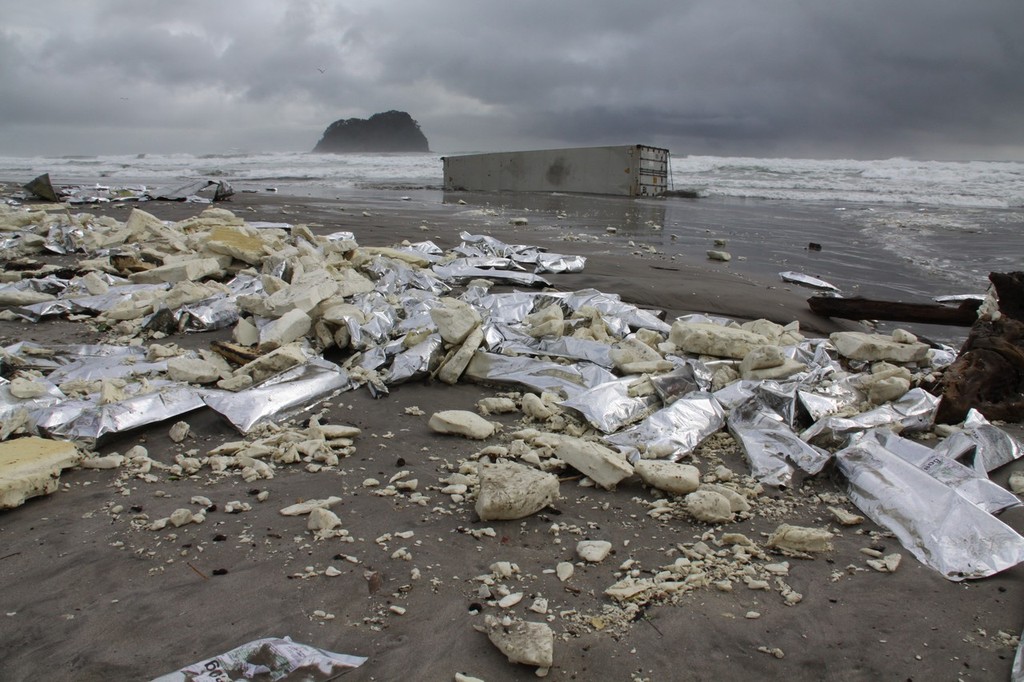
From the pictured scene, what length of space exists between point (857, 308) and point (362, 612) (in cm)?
460

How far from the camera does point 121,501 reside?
7.45 feet

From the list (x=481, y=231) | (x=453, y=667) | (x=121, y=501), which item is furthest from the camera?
(x=481, y=231)

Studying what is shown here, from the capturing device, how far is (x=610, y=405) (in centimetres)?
308

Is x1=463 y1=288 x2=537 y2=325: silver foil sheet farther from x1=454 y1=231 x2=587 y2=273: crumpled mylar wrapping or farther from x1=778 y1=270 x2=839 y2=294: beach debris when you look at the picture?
x1=778 y1=270 x2=839 y2=294: beach debris

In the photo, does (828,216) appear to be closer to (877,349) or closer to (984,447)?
(877,349)

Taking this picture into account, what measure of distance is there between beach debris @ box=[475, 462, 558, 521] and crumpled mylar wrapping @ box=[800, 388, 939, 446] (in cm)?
135

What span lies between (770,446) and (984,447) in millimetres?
870

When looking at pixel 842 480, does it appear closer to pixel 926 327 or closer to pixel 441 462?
pixel 441 462

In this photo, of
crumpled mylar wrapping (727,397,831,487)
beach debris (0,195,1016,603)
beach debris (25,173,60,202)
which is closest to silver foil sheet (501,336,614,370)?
beach debris (0,195,1016,603)

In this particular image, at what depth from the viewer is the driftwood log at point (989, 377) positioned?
318cm

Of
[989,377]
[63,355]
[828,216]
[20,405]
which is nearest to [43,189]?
[63,355]

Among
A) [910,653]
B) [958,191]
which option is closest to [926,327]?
[910,653]

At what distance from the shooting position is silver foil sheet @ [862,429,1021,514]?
7.59 feet

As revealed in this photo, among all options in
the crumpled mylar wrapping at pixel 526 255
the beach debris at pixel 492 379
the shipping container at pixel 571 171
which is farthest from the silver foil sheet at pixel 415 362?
the shipping container at pixel 571 171
